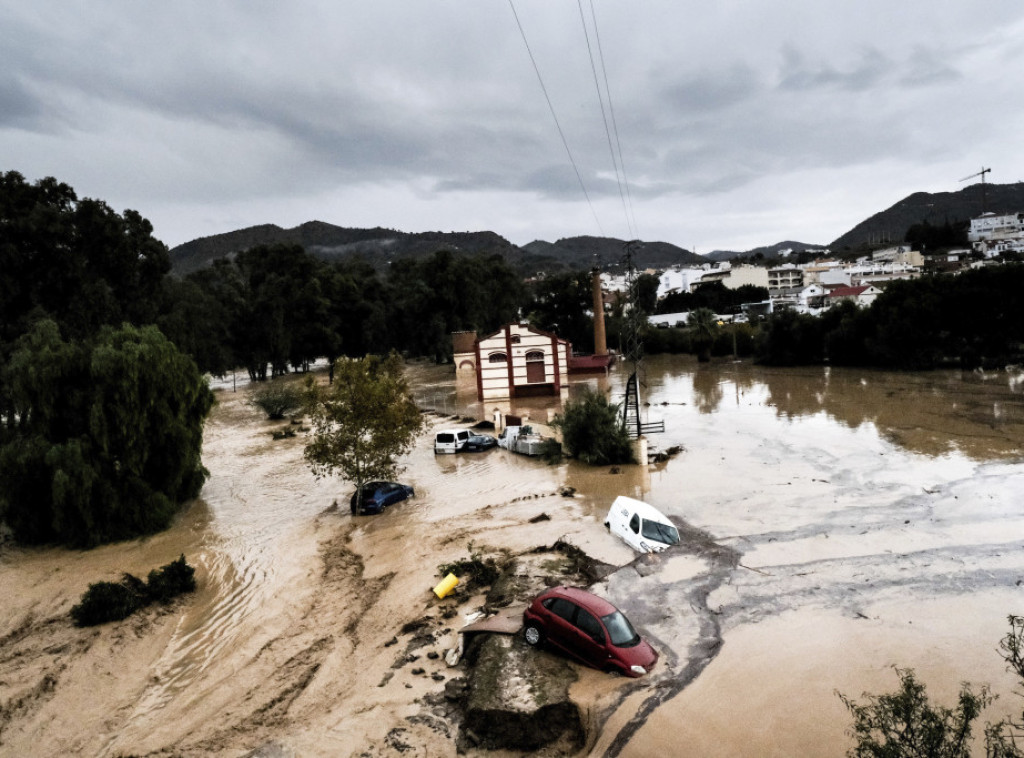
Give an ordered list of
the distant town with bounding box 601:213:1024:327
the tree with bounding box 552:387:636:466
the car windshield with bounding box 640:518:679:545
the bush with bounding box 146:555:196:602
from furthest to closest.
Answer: the distant town with bounding box 601:213:1024:327
the tree with bounding box 552:387:636:466
the car windshield with bounding box 640:518:679:545
the bush with bounding box 146:555:196:602

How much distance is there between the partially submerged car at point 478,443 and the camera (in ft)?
104

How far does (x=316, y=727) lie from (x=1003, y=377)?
54.3 meters

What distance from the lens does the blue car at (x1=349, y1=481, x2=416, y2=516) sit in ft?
73.7

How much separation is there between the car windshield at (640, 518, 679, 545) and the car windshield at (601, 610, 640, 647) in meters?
5.79

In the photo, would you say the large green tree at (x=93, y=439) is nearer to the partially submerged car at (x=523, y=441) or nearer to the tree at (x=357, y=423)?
the tree at (x=357, y=423)

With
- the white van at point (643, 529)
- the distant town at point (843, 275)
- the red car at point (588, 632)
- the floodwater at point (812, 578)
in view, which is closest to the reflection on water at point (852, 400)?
the floodwater at point (812, 578)

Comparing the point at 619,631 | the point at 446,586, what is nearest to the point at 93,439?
the point at 446,586

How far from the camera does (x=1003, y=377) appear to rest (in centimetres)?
4638

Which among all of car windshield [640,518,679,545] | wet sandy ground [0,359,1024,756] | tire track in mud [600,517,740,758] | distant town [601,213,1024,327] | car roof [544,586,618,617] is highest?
distant town [601,213,1024,327]

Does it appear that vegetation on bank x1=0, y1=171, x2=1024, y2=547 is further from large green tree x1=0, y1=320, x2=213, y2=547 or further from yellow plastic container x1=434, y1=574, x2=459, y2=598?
yellow plastic container x1=434, y1=574, x2=459, y2=598

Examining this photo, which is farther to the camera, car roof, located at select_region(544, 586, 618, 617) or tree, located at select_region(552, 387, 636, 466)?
tree, located at select_region(552, 387, 636, 466)

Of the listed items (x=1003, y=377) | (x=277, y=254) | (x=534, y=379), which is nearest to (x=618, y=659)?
(x=534, y=379)

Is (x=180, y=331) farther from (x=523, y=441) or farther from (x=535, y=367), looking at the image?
(x=523, y=441)

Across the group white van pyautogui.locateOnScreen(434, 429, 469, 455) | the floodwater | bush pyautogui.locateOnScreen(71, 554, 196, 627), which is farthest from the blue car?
white van pyautogui.locateOnScreen(434, 429, 469, 455)
